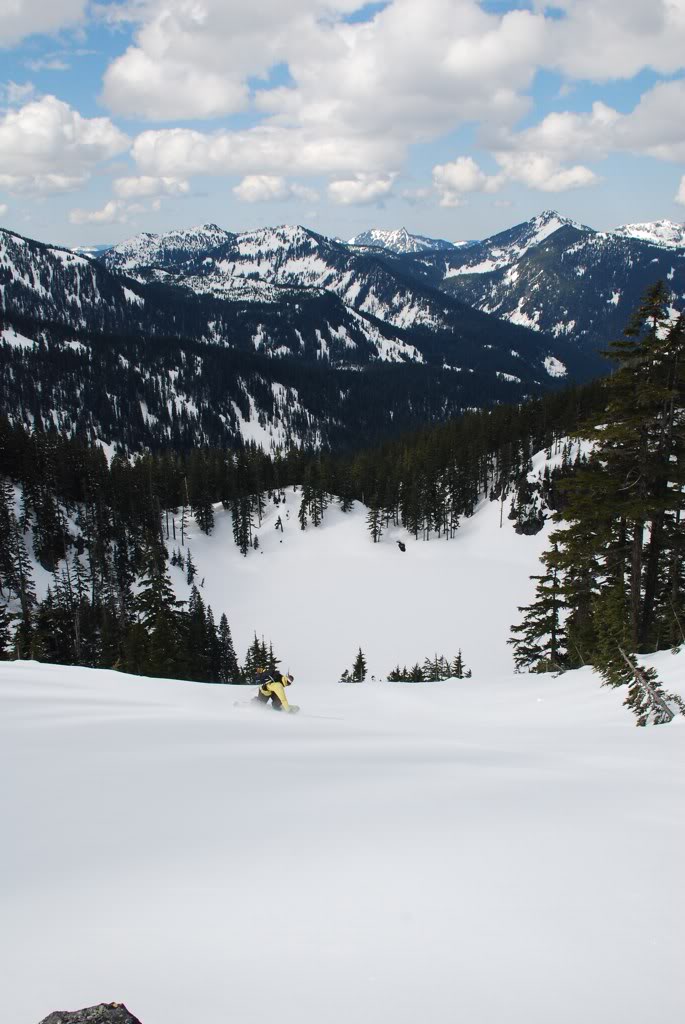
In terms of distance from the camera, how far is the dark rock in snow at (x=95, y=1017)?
1688 millimetres

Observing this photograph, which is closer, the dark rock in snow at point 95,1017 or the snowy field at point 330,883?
the dark rock in snow at point 95,1017

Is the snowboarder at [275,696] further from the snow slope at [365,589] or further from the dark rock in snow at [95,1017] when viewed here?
the snow slope at [365,589]

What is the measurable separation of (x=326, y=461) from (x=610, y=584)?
79.8 meters

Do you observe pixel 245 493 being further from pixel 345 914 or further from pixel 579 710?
pixel 345 914

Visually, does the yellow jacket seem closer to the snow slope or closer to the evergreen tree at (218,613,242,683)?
the evergreen tree at (218,613,242,683)

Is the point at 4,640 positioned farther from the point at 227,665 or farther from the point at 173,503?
the point at 173,503

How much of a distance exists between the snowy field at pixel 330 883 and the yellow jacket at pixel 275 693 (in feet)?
13.5

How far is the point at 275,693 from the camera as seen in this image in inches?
408

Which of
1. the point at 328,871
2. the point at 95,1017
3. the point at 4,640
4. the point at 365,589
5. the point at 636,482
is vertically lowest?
the point at 4,640

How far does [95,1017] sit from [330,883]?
→ 1534 mm

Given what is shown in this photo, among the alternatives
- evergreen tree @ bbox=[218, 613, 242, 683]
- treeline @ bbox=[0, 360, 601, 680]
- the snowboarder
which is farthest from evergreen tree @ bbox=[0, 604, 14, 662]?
the snowboarder

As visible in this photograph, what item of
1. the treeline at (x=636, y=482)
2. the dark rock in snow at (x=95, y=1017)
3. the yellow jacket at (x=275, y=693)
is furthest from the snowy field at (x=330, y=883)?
the treeline at (x=636, y=482)

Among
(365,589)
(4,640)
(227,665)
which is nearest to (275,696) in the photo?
(4,640)

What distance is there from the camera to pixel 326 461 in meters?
98.9
